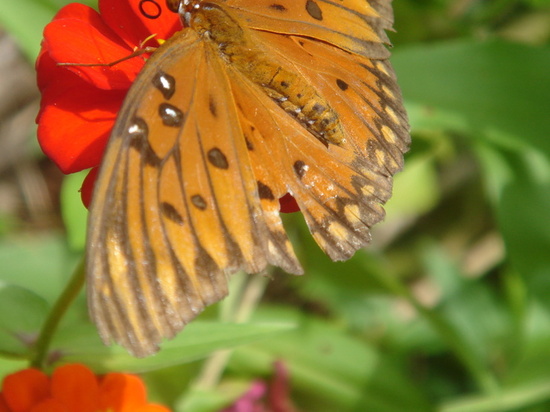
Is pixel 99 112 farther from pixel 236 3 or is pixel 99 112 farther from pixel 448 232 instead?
pixel 448 232

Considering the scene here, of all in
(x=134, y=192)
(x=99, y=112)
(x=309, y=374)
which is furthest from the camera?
(x=309, y=374)

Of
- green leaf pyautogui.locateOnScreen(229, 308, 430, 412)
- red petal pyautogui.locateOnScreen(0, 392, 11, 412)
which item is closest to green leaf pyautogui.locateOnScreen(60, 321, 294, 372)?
red petal pyautogui.locateOnScreen(0, 392, 11, 412)

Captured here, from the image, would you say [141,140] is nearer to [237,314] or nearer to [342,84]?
[342,84]

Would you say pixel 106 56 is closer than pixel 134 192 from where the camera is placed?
No

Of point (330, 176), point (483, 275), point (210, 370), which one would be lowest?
point (483, 275)

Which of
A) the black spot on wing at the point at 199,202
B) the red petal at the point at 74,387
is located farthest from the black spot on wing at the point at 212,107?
the red petal at the point at 74,387

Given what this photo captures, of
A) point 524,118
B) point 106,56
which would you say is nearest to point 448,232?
point 524,118

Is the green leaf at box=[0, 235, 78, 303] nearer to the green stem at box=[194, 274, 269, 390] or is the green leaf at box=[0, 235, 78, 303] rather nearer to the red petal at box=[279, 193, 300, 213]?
the green stem at box=[194, 274, 269, 390]

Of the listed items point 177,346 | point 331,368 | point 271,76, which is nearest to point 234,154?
point 271,76
